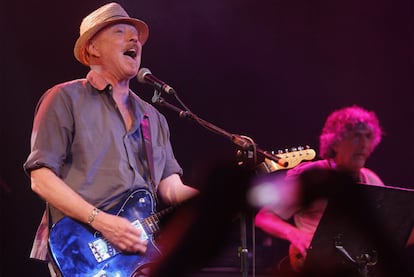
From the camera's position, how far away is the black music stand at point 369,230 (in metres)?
2.64

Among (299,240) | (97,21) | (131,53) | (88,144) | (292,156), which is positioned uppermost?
(97,21)

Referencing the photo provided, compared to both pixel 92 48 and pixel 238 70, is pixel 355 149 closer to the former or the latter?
pixel 238 70

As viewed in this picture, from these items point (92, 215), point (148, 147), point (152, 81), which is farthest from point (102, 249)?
point (152, 81)

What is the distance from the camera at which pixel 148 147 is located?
295cm

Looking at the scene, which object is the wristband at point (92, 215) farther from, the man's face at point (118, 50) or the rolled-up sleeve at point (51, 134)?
the man's face at point (118, 50)

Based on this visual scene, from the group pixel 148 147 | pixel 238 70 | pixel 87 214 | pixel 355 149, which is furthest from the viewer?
pixel 238 70

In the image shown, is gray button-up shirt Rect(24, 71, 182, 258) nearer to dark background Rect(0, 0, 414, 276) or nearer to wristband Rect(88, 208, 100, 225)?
wristband Rect(88, 208, 100, 225)

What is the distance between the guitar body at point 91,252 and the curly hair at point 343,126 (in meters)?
1.82

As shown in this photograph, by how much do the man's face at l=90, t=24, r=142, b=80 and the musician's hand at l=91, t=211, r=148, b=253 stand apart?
779 millimetres

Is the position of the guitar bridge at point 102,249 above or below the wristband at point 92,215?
below

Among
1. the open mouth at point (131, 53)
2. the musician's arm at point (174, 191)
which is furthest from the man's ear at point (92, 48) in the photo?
the musician's arm at point (174, 191)

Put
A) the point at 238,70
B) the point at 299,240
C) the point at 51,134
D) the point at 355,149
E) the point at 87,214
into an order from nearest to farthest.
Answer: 1. the point at 87,214
2. the point at 51,134
3. the point at 299,240
4. the point at 355,149
5. the point at 238,70

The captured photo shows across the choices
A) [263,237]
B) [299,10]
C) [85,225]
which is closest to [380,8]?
[299,10]

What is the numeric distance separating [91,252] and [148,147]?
1.99 ft
